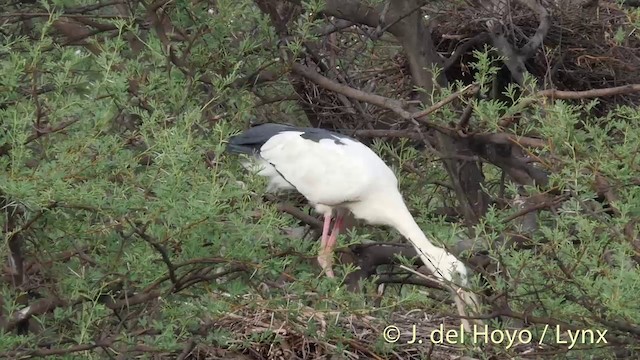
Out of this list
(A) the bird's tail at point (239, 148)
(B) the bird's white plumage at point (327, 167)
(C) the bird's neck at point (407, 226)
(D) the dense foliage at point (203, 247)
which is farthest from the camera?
(B) the bird's white plumage at point (327, 167)

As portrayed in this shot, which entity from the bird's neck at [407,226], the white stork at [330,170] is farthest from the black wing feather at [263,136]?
the bird's neck at [407,226]

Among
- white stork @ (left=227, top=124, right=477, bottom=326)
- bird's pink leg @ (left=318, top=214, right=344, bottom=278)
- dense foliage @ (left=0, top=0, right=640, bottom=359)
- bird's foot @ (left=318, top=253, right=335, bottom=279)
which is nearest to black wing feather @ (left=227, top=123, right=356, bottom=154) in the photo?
white stork @ (left=227, top=124, right=477, bottom=326)

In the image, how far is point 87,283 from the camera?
147 inches

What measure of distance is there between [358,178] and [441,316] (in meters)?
1.30

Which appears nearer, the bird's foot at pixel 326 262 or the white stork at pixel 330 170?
the bird's foot at pixel 326 262

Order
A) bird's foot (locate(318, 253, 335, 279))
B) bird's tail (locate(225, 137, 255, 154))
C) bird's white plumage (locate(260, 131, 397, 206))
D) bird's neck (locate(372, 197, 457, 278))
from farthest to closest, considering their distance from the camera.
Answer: bird's white plumage (locate(260, 131, 397, 206)), bird's tail (locate(225, 137, 255, 154)), bird's neck (locate(372, 197, 457, 278)), bird's foot (locate(318, 253, 335, 279))

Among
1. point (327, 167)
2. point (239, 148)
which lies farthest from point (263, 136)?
point (327, 167)

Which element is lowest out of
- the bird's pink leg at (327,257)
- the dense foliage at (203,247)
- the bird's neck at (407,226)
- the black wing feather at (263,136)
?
the bird's neck at (407,226)

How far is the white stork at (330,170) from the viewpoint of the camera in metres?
5.81

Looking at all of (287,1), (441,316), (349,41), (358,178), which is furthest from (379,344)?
(349,41)

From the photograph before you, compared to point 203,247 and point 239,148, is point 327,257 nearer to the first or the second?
point 203,247

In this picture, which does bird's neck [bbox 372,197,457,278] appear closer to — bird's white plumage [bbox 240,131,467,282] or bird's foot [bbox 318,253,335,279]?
bird's white plumage [bbox 240,131,467,282]

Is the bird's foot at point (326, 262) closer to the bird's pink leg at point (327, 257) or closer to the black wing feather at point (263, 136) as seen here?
the bird's pink leg at point (327, 257)

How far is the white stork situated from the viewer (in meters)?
5.81
